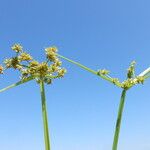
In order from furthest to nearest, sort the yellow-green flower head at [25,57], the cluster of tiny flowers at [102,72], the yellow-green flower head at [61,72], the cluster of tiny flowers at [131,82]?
the yellow-green flower head at [61,72] → the yellow-green flower head at [25,57] → the cluster of tiny flowers at [102,72] → the cluster of tiny flowers at [131,82]

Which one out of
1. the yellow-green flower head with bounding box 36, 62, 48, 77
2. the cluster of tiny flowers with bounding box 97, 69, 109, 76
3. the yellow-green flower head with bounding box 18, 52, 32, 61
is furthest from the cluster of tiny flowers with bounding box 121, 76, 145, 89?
the yellow-green flower head with bounding box 18, 52, 32, 61

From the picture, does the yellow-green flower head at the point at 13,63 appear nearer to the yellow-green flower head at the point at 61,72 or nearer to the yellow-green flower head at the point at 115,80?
the yellow-green flower head at the point at 61,72

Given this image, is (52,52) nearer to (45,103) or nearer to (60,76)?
(60,76)

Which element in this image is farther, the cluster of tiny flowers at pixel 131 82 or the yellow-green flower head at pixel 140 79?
the yellow-green flower head at pixel 140 79

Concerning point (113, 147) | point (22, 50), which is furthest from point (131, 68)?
point (22, 50)

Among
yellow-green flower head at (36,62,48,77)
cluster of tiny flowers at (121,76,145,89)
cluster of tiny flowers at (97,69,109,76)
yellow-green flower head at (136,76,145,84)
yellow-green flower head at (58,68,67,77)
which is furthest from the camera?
yellow-green flower head at (58,68,67,77)

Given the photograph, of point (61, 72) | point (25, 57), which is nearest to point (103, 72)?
point (61, 72)

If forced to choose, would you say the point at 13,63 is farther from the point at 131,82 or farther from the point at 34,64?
the point at 131,82

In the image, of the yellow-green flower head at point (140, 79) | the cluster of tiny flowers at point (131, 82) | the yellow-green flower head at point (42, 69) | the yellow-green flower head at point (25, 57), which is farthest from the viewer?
the yellow-green flower head at point (25, 57)

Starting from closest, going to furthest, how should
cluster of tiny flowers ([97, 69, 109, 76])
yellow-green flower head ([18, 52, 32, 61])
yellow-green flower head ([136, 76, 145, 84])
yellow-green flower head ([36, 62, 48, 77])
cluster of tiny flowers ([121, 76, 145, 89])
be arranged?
cluster of tiny flowers ([121, 76, 145, 89]) → yellow-green flower head ([136, 76, 145, 84]) → cluster of tiny flowers ([97, 69, 109, 76]) → yellow-green flower head ([36, 62, 48, 77]) → yellow-green flower head ([18, 52, 32, 61])

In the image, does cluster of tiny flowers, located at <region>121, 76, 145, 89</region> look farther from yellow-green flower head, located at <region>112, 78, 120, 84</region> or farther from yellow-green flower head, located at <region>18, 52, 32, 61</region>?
yellow-green flower head, located at <region>18, 52, 32, 61</region>

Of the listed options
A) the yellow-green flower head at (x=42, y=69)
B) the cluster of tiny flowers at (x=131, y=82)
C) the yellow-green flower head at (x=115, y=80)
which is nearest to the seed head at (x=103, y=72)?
the yellow-green flower head at (x=115, y=80)

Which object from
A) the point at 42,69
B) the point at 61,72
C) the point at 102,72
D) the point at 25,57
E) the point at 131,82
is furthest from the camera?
the point at 61,72
